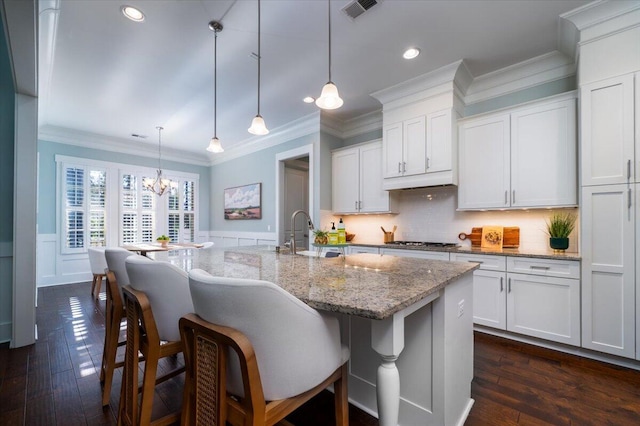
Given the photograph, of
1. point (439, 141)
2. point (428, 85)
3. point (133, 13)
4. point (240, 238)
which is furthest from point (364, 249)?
point (133, 13)

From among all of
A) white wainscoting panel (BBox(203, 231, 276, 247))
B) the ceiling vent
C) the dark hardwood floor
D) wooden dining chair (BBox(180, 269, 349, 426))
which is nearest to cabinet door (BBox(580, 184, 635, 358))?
the dark hardwood floor

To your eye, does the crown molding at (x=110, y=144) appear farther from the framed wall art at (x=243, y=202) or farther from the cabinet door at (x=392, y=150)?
the cabinet door at (x=392, y=150)

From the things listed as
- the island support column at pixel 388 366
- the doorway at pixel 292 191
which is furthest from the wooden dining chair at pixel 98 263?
the island support column at pixel 388 366

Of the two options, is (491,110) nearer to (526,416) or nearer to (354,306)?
(526,416)

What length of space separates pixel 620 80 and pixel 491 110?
1.19 m

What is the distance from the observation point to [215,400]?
0.89 metres

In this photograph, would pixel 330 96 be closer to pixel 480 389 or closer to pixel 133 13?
pixel 133 13

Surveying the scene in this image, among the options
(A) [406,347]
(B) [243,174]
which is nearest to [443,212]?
(A) [406,347]

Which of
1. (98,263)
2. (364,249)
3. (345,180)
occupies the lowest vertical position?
(98,263)

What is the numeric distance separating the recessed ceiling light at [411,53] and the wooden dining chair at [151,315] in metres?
2.91

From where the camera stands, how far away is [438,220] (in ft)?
12.4

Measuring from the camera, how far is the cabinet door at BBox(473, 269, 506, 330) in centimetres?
278

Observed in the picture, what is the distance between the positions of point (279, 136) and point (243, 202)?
1696 mm

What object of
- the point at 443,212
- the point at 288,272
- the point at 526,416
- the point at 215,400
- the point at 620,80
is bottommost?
the point at 526,416
